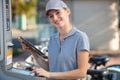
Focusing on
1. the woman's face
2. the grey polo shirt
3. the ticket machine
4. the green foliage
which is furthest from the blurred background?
the green foliage

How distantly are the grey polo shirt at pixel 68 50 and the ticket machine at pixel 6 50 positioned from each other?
25 cm

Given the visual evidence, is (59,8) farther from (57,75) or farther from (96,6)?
(96,6)

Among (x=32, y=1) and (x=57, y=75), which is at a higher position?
(x=32, y=1)

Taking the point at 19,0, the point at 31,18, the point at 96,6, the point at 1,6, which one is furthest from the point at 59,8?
the point at 31,18

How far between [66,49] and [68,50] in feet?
0.06

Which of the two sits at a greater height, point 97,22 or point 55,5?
point 97,22

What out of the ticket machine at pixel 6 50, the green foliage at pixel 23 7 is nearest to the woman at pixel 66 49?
the ticket machine at pixel 6 50

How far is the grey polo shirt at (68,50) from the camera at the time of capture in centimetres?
282

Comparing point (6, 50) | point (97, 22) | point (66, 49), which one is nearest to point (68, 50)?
point (66, 49)

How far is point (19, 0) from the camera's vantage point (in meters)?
32.9

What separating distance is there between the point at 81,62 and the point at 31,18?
3383 centimetres

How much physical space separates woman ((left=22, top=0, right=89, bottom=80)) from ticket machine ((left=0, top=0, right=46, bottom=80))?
103 millimetres

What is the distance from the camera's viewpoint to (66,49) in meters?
2.84

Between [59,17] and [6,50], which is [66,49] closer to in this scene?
[59,17]
